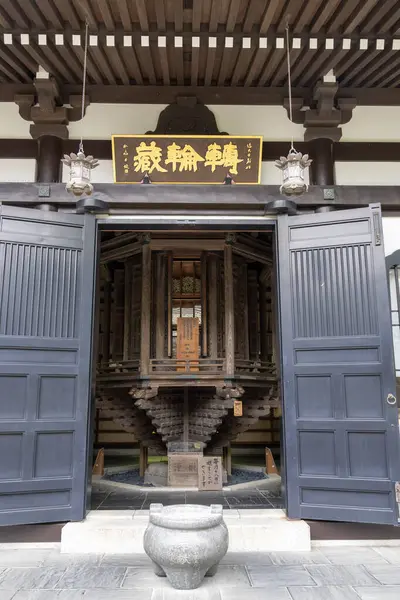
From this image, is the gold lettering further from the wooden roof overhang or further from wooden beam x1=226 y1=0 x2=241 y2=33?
wooden beam x1=226 y1=0 x2=241 y2=33

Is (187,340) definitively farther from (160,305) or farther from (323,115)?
(323,115)

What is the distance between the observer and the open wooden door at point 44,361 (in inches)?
131

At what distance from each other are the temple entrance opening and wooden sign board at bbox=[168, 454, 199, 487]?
12 millimetres

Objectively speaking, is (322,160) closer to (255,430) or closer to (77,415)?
(77,415)

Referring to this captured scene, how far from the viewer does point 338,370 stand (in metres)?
3.49

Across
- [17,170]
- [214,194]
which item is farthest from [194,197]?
[17,170]

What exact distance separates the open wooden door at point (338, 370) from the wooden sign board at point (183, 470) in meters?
2.38

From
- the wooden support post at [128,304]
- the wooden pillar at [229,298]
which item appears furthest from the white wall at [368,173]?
Result: the wooden support post at [128,304]

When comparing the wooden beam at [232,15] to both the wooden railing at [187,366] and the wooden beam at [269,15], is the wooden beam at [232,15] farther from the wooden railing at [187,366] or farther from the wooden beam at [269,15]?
the wooden railing at [187,366]

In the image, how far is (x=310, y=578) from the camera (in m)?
2.82

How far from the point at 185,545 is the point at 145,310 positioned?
3763 millimetres

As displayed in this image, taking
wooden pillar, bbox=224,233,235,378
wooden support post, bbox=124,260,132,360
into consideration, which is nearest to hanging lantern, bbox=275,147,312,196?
wooden pillar, bbox=224,233,235,378

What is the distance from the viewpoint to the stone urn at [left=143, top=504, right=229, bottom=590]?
252cm

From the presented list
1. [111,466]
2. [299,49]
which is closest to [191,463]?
[111,466]
